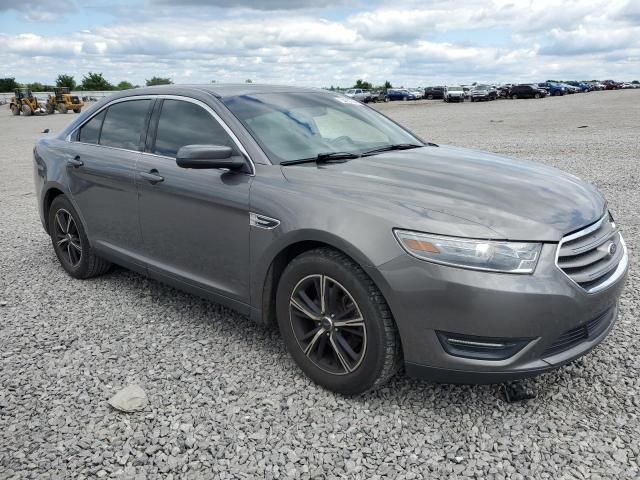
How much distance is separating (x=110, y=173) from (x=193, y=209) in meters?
1.09

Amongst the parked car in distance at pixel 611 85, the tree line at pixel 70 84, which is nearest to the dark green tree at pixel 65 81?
the tree line at pixel 70 84

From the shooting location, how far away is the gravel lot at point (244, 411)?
102 inches

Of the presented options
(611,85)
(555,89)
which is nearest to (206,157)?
(555,89)

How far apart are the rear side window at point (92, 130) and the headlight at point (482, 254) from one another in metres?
3.28

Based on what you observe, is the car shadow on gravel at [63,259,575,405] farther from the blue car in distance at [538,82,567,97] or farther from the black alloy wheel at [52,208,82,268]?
the blue car in distance at [538,82,567,97]

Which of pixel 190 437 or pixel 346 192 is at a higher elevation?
pixel 346 192

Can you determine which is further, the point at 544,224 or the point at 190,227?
the point at 190,227

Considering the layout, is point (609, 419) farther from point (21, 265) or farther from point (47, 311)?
point (21, 265)

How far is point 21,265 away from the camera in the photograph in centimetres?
563

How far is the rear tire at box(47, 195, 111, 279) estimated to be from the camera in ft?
16.0

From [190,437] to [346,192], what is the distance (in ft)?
4.81

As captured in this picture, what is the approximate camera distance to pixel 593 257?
2.80 meters

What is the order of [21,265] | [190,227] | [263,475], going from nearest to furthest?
1. [263,475]
2. [190,227]
3. [21,265]

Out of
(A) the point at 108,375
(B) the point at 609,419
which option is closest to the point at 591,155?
(B) the point at 609,419
